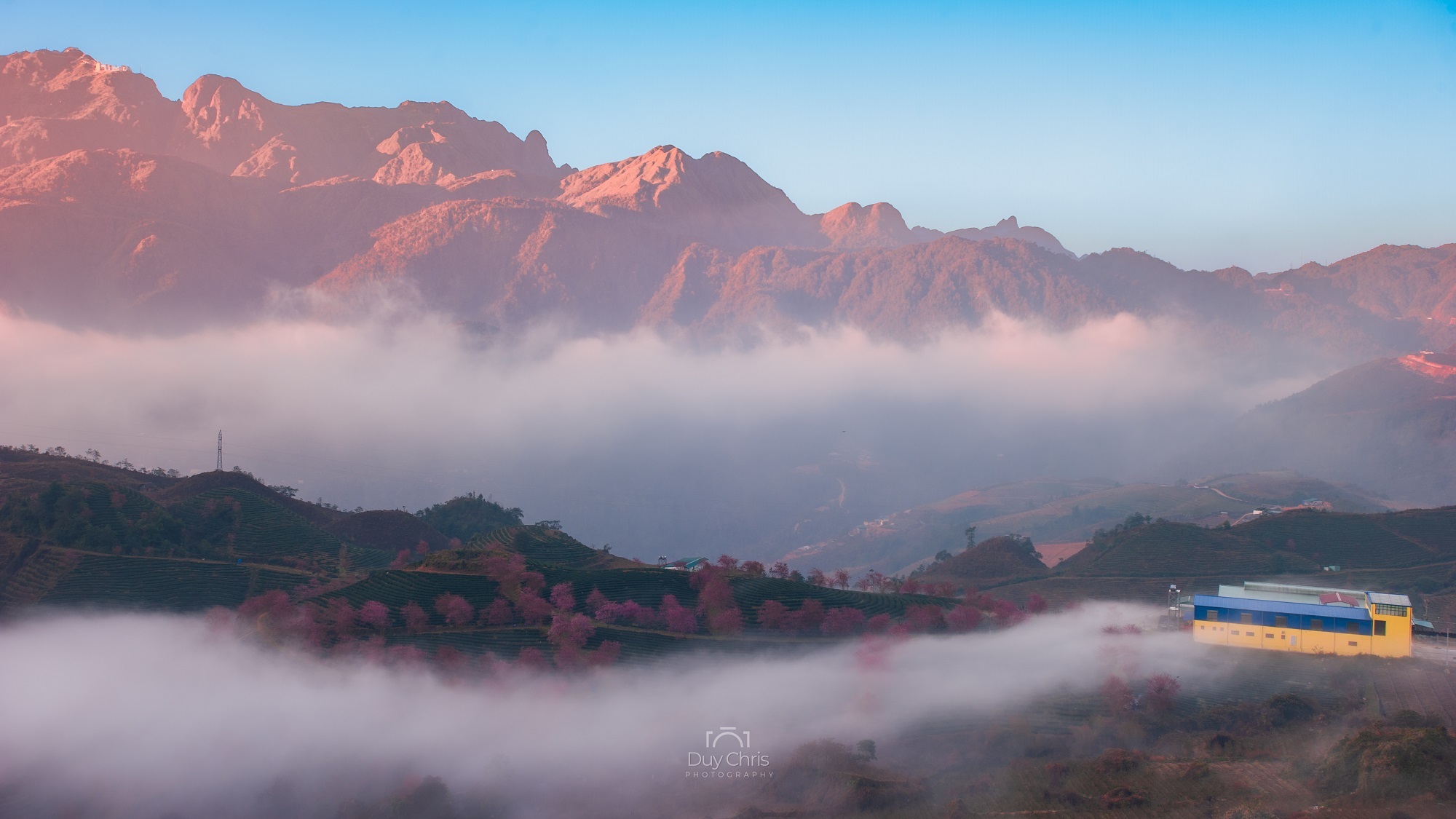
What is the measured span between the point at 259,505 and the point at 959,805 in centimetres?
6614

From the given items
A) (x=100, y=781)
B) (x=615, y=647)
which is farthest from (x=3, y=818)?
(x=615, y=647)

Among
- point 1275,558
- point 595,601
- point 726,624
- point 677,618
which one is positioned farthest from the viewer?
point 1275,558

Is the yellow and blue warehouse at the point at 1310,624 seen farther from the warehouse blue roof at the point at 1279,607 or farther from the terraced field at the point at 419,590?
the terraced field at the point at 419,590

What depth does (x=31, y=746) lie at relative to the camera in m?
49.6

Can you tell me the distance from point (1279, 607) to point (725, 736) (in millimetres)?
36950

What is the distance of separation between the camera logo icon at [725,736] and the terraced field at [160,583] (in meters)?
35.6

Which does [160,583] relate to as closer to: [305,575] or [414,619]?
[305,575]

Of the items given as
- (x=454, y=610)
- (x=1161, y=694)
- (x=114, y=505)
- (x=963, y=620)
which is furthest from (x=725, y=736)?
(x=114, y=505)

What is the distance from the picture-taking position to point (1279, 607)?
65188mm

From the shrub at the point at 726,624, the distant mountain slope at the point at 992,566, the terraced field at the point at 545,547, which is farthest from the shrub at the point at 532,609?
the distant mountain slope at the point at 992,566

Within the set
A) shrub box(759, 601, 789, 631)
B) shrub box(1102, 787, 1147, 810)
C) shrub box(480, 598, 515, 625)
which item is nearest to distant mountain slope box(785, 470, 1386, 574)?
shrub box(759, 601, 789, 631)

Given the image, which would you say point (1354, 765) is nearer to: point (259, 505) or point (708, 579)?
point (708, 579)

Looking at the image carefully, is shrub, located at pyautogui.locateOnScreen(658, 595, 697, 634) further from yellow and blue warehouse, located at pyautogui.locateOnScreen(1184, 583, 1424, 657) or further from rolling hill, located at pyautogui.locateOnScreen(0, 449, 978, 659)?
yellow and blue warehouse, located at pyautogui.locateOnScreen(1184, 583, 1424, 657)

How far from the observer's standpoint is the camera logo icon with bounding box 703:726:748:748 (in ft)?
171
